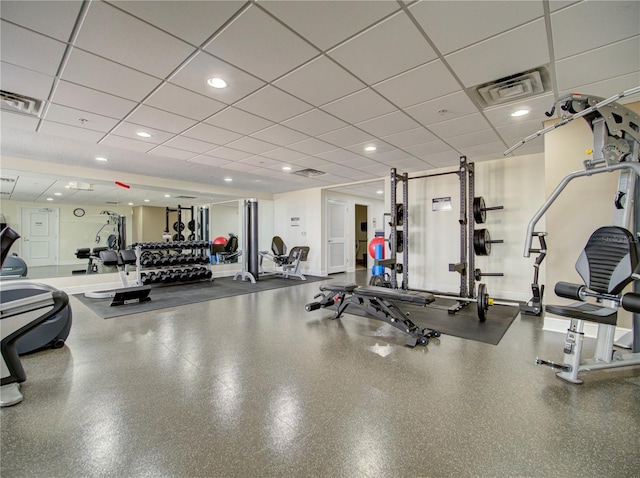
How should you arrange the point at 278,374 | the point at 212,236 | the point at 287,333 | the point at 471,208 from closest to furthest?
the point at 278,374 → the point at 287,333 → the point at 471,208 → the point at 212,236

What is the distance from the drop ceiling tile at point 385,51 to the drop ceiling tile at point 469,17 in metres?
0.10

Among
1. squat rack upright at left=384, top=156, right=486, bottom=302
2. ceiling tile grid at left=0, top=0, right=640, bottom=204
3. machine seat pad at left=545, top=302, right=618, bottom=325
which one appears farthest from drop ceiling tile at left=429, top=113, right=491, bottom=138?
machine seat pad at left=545, top=302, right=618, bottom=325

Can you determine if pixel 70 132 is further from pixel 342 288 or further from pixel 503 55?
pixel 503 55

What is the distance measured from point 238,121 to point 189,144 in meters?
1.33

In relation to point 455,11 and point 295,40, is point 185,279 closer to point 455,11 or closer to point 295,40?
point 295,40

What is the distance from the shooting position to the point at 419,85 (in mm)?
2703

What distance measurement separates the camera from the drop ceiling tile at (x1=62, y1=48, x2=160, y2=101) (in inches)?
90.4

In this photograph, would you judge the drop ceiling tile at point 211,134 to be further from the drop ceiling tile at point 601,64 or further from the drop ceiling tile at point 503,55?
the drop ceiling tile at point 601,64

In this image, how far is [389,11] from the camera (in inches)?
71.1

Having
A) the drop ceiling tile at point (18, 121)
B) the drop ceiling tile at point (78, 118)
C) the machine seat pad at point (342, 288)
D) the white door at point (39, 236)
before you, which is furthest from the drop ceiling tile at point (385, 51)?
the white door at point (39, 236)

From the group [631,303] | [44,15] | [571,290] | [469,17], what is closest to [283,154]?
[44,15]

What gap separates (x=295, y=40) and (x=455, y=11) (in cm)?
108

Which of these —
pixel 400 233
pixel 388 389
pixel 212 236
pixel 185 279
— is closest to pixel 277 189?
pixel 212 236

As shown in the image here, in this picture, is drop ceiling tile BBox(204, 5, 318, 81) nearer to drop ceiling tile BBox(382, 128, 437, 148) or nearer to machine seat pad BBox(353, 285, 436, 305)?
drop ceiling tile BBox(382, 128, 437, 148)
